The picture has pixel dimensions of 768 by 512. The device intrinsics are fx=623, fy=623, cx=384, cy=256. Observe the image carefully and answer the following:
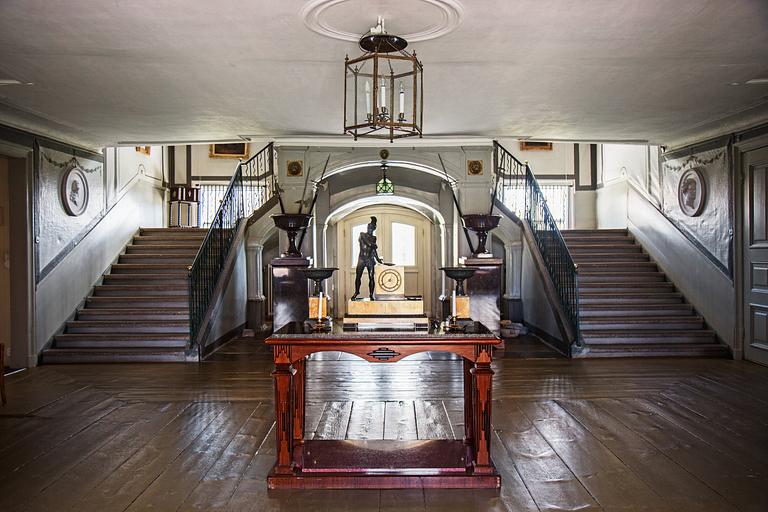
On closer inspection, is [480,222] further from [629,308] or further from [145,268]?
[145,268]

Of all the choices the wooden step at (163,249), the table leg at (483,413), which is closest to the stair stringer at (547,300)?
the table leg at (483,413)

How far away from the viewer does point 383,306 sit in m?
4.16

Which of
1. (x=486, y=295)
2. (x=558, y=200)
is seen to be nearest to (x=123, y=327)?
(x=486, y=295)

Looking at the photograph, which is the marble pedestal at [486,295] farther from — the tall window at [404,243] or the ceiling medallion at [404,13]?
the tall window at [404,243]

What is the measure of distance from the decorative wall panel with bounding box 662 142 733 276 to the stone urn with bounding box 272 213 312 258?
5.45 meters

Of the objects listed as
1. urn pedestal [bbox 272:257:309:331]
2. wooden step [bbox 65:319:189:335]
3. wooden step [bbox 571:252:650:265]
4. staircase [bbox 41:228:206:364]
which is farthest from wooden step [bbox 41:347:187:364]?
wooden step [bbox 571:252:650:265]

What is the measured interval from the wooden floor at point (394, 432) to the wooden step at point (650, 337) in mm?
678

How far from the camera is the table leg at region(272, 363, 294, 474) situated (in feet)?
11.8

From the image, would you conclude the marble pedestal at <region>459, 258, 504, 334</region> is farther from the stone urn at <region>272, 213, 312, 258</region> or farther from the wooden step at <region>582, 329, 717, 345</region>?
the stone urn at <region>272, 213, 312, 258</region>

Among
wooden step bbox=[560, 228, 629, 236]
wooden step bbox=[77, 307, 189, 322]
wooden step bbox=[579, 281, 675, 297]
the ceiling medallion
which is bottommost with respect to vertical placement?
wooden step bbox=[77, 307, 189, 322]

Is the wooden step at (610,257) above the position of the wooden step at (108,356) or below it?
above

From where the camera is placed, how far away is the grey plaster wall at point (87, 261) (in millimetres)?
8000

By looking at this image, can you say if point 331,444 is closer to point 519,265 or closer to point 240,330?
point 240,330

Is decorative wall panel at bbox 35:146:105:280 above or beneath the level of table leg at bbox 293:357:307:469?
above
